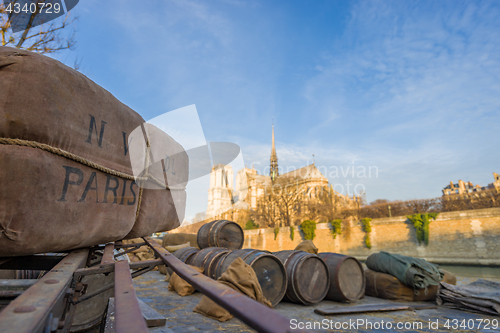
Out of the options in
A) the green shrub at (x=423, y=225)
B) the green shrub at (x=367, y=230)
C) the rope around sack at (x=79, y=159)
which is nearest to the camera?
the rope around sack at (x=79, y=159)

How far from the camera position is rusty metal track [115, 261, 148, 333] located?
69 cm

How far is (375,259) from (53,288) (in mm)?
7236

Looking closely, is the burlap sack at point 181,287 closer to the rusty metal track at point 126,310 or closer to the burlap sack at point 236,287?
the burlap sack at point 236,287

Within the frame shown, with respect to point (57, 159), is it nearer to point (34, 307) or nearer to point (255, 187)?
point (34, 307)

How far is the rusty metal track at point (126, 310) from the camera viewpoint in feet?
2.27

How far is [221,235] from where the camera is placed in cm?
821

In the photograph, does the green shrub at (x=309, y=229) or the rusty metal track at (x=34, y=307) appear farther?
the green shrub at (x=309, y=229)

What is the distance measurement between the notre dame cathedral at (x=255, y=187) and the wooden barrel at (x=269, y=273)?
31.2m

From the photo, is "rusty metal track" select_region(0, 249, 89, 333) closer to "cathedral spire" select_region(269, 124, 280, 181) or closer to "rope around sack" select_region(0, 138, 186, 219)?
"rope around sack" select_region(0, 138, 186, 219)

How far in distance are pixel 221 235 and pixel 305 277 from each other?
358cm

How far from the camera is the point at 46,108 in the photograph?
157 cm

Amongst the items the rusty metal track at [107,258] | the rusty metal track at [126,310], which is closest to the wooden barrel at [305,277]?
the rusty metal track at [107,258]

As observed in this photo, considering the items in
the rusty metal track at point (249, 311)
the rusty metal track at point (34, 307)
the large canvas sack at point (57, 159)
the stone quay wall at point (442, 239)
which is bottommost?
the stone quay wall at point (442, 239)

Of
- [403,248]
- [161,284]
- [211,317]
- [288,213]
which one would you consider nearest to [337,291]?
[211,317]
